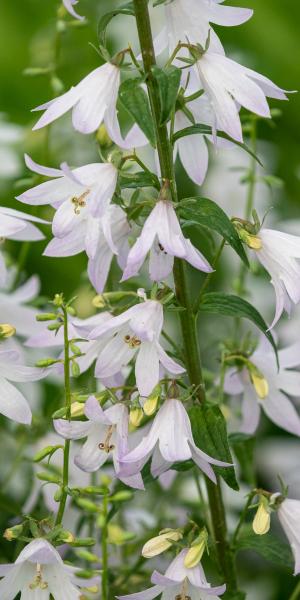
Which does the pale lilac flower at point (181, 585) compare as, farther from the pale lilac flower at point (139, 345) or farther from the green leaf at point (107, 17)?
the green leaf at point (107, 17)

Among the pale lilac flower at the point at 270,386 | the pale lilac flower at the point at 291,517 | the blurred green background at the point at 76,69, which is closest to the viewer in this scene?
the pale lilac flower at the point at 291,517

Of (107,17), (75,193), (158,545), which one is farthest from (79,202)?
(158,545)

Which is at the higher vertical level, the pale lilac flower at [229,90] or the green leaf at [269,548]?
the pale lilac flower at [229,90]

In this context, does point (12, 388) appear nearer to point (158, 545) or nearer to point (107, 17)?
point (158, 545)

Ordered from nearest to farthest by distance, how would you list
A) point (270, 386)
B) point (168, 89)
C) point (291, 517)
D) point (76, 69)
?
point (168, 89) < point (291, 517) < point (270, 386) < point (76, 69)

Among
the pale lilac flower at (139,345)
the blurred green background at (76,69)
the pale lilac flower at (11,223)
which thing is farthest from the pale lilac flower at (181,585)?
the blurred green background at (76,69)

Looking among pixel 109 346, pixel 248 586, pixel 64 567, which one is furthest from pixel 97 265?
pixel 248 586
